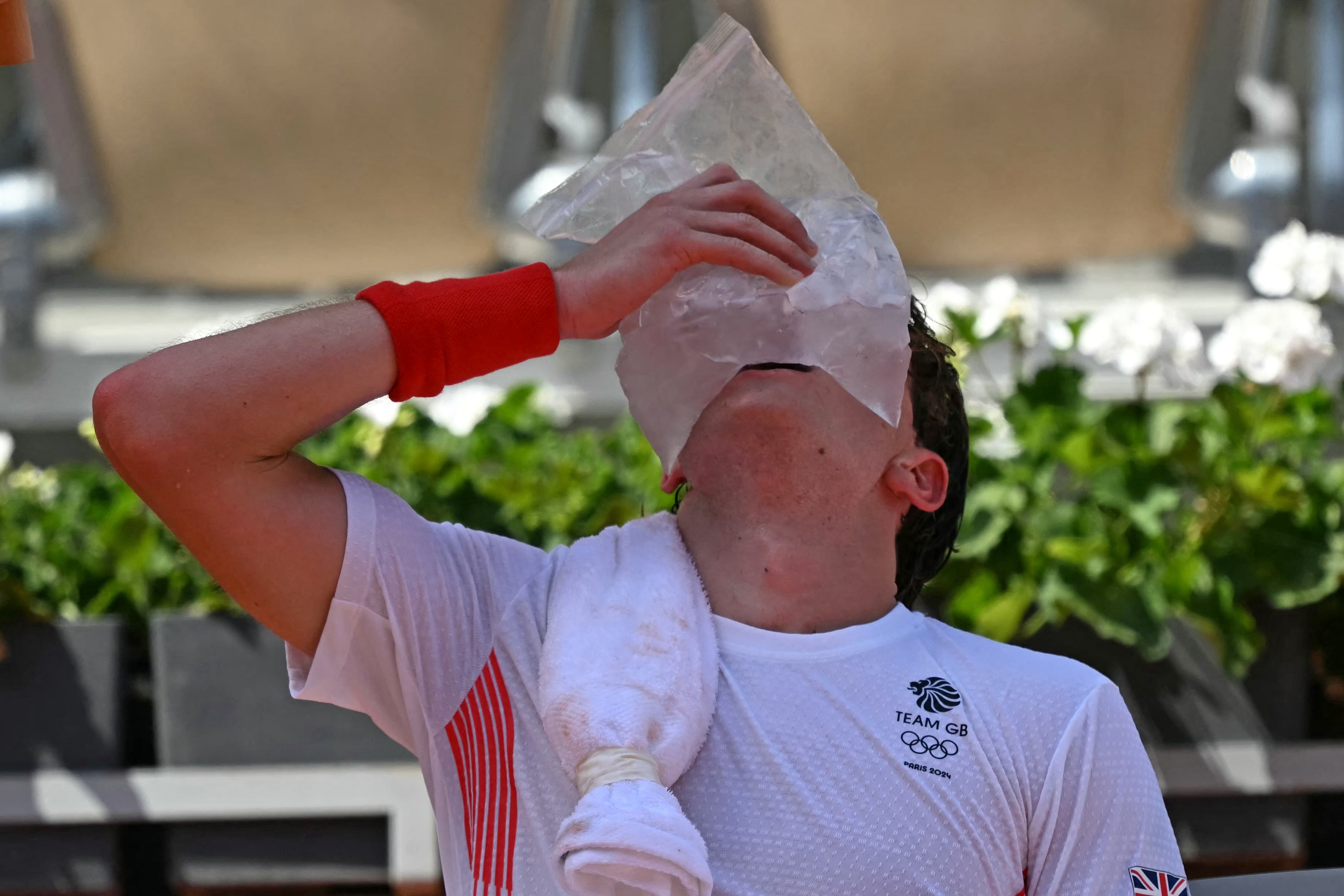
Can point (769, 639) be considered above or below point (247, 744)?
above

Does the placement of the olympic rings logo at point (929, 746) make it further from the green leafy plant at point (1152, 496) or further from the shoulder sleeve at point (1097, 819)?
the green leafy plant at point (1152, 496)

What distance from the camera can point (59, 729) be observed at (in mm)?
1562

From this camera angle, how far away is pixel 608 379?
261 cm

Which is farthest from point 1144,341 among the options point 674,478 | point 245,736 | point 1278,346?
point 245,736

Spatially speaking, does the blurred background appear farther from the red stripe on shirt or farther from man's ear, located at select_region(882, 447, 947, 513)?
the red stripe on shirt

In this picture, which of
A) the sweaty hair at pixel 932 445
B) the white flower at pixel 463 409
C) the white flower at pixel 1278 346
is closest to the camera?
the sweaty hair at pixel 932 445

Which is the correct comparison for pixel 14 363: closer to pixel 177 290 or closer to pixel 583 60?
pixel 177 290

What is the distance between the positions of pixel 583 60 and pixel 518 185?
27 cm

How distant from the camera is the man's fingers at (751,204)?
97 centimetres

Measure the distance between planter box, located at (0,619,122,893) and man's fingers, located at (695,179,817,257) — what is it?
38.0 inches

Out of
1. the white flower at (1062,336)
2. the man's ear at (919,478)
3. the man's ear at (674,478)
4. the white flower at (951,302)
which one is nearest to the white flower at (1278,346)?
the white flower at (1062,336)

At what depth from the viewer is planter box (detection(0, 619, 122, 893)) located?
156cm

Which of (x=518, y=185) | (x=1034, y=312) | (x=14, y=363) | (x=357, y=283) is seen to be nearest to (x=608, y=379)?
(x=518, y=185)

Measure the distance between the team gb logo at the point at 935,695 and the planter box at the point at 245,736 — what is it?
761 mm
